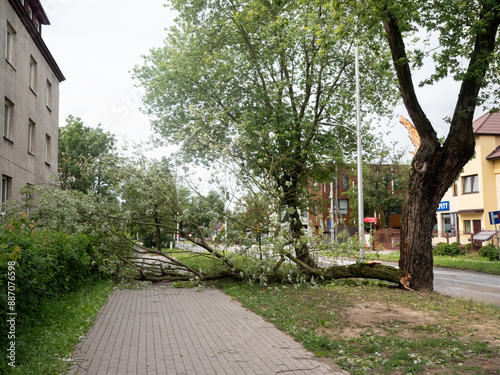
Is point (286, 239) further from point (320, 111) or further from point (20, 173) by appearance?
point (20, 173)

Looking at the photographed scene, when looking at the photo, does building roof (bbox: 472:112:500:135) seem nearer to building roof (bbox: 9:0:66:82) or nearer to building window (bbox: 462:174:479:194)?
building window (bbox: 462:174:479:194)

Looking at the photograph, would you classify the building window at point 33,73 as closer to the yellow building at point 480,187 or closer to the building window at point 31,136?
the building window at point 31,136

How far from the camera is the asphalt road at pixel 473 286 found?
517 inches

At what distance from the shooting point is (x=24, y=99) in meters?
18.1

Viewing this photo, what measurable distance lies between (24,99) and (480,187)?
32.4m

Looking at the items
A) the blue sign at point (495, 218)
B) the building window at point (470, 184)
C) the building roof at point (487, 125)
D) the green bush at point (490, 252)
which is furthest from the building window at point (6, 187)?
the building window at point (470, 184)

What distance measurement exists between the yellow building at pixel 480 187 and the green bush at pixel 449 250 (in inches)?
155

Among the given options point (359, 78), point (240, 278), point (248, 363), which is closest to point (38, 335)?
point (248, 363)

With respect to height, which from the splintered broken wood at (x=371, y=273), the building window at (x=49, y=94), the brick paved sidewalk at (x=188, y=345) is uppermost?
the building window at (x=49, y=94)

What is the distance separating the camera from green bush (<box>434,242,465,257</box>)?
1168 inches

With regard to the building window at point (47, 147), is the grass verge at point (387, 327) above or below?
below

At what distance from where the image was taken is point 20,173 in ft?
57.7

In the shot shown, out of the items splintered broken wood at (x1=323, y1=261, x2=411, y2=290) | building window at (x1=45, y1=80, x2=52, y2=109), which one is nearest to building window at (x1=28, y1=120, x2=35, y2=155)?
building window at (x1=45, y1=80, x2=52, y2=109)

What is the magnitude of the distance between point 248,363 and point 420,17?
30.1 ft
